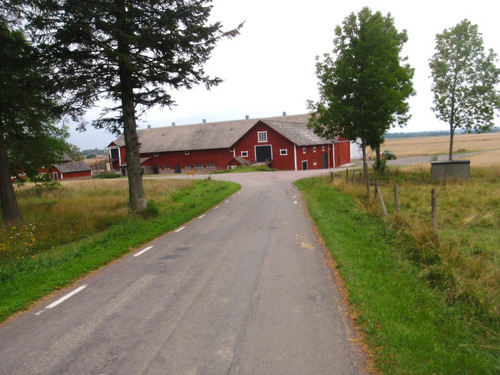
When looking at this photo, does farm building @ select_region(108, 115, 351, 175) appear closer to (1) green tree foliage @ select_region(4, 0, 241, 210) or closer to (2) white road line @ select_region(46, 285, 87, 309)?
(1) green tree foliage @ select_region(4, 0, 241, 210)

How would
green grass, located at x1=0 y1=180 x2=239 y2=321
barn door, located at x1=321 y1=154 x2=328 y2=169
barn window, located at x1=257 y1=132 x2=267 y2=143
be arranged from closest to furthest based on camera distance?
green grass, located at x1=0 y1=180 x2=239 y2=321 → barn window, located at x1=257 y1=132 x2=267 y2=143 → barn door, located at x1=321 y1=154 x2=328 y2=169

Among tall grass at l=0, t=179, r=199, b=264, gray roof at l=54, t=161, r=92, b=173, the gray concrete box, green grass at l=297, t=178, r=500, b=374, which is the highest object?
gray roof at l=54, t=161, r=92, b=173

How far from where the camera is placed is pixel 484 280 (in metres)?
6.00

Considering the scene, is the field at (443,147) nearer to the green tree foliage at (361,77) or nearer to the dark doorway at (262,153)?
the dark doorway at (262,153)

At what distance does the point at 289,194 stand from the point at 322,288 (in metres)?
15.0

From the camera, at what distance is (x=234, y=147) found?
52.3 meters

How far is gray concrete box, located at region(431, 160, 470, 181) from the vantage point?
2320 centimetres

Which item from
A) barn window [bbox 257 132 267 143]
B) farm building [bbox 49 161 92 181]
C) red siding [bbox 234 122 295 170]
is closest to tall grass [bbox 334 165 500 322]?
red siding [bbox 234 122 295 170]

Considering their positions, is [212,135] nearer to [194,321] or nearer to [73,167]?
[73,167]

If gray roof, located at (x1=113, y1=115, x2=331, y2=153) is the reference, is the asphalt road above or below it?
below

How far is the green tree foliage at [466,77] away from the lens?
83.6ft

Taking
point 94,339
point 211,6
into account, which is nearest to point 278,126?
point 211,6

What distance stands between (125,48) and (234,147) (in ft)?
129

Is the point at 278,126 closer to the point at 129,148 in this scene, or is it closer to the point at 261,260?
the point at 129,148
